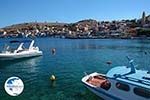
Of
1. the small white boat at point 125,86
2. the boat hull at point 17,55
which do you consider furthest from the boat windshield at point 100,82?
the boat hull at point 17,55

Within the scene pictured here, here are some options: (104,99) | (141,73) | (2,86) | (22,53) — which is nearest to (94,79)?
(104,99)

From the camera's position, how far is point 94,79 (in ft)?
95.5

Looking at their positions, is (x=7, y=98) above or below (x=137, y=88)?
below

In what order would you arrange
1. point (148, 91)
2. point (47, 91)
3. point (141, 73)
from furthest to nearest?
1. point (47, 91)
2. point (141, 73)
3. point (148, 91)

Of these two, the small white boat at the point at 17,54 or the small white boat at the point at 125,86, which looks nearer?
the small white boat at the point at 125,86

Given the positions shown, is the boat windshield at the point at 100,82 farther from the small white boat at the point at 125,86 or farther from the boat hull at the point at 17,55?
the boat hull at the point at 17,55

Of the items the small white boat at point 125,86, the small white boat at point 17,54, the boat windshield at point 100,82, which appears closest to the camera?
the small white boat at point 125,86

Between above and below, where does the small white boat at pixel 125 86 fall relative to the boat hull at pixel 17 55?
above

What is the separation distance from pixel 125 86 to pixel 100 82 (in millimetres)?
5351

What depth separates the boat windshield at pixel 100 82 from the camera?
25.0 metres

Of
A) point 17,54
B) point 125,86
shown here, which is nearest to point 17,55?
point 17,54

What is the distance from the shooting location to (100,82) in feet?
91.0

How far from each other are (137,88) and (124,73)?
2.69 meters

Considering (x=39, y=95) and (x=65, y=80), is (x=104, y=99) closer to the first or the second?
(x=39, y=95)
